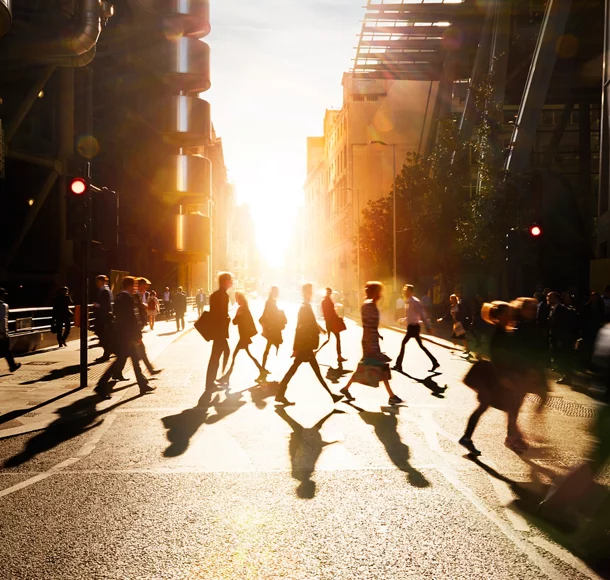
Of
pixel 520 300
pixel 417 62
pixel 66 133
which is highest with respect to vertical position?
pixel 417 62

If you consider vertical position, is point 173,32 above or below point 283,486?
above

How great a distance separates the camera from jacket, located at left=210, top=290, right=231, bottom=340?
12.4m

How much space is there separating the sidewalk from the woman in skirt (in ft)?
13.2

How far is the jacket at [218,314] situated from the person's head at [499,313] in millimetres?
5389

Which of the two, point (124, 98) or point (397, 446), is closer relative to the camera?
point (397, 446)

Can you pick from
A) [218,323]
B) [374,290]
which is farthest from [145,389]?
[374,290]

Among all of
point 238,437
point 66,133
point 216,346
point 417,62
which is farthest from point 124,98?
point 238,437

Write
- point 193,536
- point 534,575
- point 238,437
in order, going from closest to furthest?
point 534,575
point 193,536
point 238,437

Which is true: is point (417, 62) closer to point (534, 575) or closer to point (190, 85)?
point (190, 85)

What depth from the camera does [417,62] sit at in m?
52.8

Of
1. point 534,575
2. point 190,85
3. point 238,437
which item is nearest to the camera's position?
point 534,575

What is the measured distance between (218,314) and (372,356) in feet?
9.91

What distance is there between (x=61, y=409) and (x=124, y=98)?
131 feet

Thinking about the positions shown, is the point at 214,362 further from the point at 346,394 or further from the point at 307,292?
the point at 346,394
